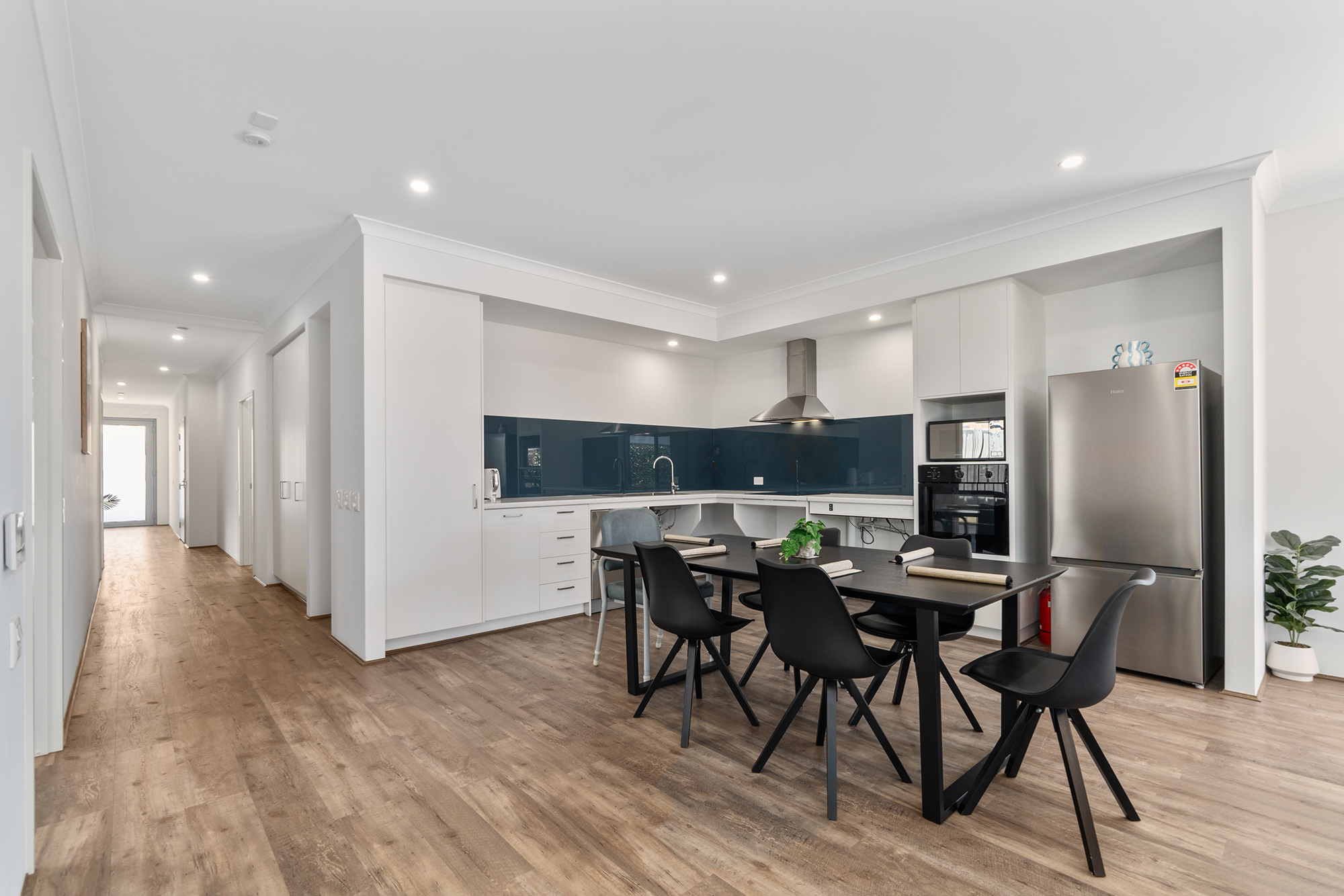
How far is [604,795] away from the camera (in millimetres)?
2389

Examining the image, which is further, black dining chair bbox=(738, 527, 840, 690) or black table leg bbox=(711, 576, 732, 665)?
black table leg bbox=(711, 576, 732, 665)

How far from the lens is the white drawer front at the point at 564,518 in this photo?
16.3ft

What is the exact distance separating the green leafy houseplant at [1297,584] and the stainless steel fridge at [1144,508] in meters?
0.23

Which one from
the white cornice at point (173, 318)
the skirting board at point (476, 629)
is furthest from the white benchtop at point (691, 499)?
the white cornice at point (173, 318)

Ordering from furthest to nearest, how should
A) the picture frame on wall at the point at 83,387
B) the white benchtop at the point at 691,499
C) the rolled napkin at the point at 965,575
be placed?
the white benchtop at the point at 691,499 < the picture frame on wall at the point at 83,387 < the rolled napkin at the point at 965,575

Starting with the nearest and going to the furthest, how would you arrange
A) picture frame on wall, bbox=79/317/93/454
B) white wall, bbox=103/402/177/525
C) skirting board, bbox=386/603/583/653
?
picture frame on wall, bbox=79/317/93/454
skirting board, bbox=386/603/583/653
white wall, bbox=103/402/177/525

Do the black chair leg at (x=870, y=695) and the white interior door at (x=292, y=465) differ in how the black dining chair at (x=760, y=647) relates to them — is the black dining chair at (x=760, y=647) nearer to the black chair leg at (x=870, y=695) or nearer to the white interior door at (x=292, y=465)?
the black chair leg at (x=870, y=695)

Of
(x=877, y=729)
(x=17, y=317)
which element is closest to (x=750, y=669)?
(x=877, y=729)

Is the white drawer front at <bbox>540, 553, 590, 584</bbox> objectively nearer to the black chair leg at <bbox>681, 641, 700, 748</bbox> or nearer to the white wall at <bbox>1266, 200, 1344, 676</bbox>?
the black chair leg at <bbox>681, 641, 700, 748</bbox>

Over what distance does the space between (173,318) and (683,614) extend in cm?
626

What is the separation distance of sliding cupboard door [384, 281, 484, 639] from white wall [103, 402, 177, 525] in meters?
12.3

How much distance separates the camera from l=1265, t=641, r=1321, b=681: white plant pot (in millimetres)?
3539

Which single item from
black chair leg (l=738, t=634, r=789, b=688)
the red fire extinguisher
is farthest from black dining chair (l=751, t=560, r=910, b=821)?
the red fire extinguisher

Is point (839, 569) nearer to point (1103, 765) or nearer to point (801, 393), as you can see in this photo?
point (1103, 765)
